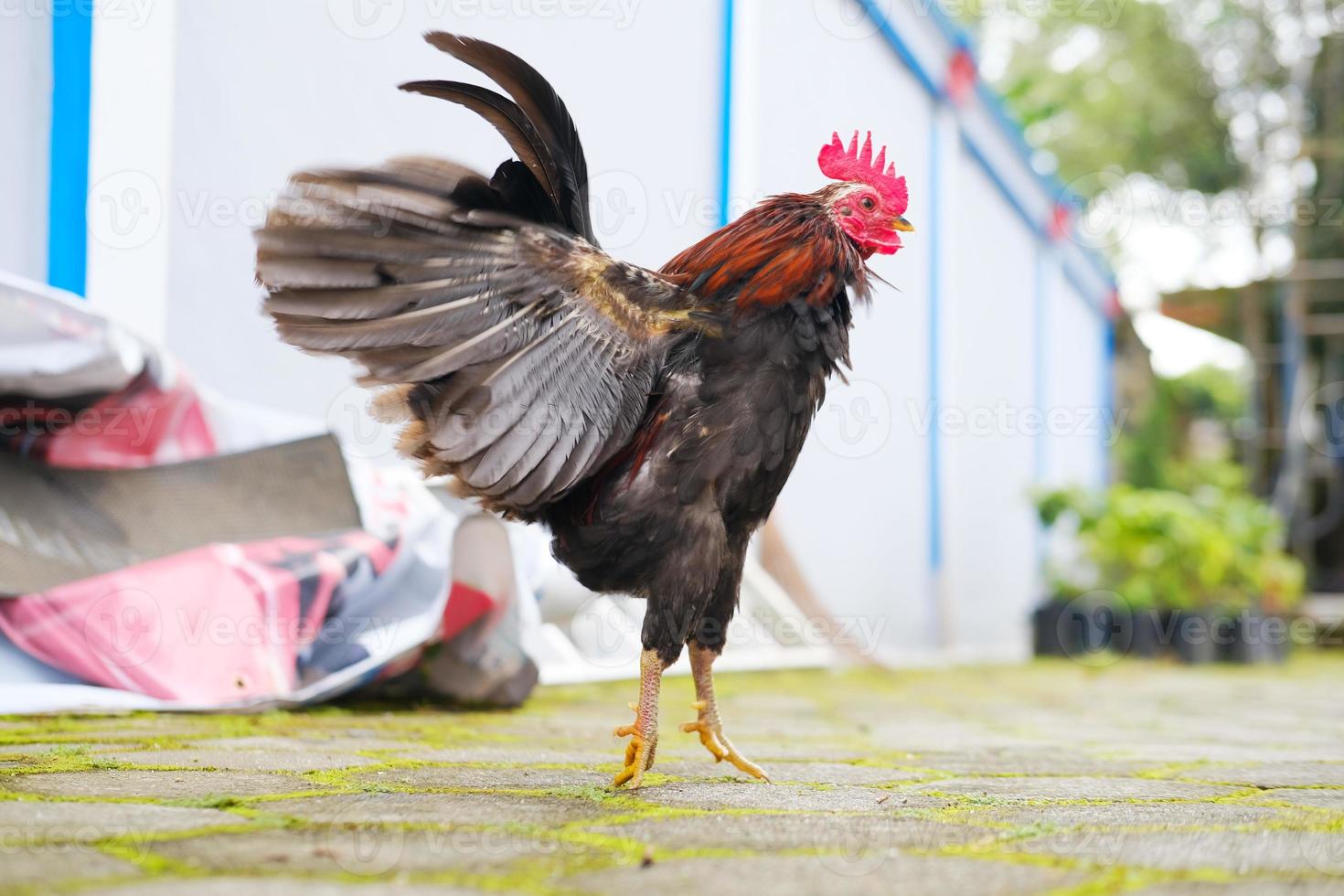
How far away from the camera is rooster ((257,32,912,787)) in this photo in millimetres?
2361

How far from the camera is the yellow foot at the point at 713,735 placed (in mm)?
2592

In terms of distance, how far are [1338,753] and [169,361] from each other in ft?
11.0

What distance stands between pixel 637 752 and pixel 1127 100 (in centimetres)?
1777

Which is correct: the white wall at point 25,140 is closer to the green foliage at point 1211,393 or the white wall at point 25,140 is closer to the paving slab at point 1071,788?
the paving slab at point 1071,788

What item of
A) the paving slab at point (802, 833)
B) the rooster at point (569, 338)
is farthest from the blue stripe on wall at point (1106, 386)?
the paving slab at point (802, 833)

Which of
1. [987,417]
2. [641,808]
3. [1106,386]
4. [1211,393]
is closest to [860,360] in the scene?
[987,417]

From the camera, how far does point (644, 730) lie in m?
2.39

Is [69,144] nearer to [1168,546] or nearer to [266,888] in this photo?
[266,888]

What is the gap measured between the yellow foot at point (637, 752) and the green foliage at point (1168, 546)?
7567 mm

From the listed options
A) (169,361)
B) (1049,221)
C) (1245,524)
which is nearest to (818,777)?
(169,361)

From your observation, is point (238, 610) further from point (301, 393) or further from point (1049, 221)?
point (1049, 221)

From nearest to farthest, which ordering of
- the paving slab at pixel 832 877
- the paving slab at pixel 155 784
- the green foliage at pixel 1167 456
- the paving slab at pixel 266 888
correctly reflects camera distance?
the paving slab at pixel 266 888, the paving slab at pixel 832 877, the paving slab at pixel 155 784, the green foliage at pixel 1167 456

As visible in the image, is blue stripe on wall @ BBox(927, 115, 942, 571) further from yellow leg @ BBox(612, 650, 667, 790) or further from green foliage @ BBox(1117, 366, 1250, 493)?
yellow leg @ BBox(612, 650, 667, 790)

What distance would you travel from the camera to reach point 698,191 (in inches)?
223
